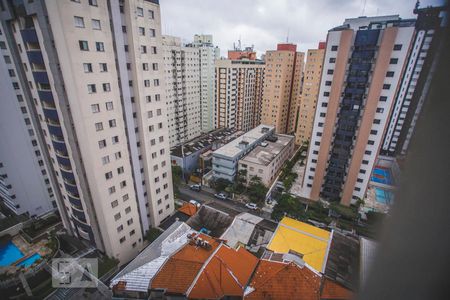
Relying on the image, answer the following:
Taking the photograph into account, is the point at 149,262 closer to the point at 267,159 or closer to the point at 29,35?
the point at 29,35

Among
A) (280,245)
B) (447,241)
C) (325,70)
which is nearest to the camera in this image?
(447,241)

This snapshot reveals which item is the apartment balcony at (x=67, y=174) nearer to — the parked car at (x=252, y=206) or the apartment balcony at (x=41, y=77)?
the apartment balcony at (x=41, y=77)

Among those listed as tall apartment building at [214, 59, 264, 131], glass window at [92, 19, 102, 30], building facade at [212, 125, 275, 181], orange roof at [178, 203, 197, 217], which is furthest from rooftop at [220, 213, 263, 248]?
tall apartment building at [214, 59, 264, 131]

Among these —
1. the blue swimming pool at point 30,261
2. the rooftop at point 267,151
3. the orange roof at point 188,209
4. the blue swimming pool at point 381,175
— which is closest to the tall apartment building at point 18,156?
the blue swimming pool at point 30,261

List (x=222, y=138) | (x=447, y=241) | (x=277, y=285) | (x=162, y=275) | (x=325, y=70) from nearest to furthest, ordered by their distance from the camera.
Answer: (x=447, y=241), (x=277, y=285), (x=162, y=275), (x=325, y=70), (x=222, y=138)

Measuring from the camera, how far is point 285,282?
1292cm

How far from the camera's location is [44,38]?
13117 mm

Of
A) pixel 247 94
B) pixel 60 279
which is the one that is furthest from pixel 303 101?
pixel 60 279

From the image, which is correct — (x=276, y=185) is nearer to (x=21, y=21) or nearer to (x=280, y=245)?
(x=280, y=245)

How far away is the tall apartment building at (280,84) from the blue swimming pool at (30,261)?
41.6m

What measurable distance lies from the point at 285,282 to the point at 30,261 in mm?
22982

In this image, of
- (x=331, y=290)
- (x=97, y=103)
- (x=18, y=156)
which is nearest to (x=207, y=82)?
(x=18, y=156)

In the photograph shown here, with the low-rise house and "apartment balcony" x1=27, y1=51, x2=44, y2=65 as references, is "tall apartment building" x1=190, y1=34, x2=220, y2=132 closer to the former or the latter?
the low-rise house

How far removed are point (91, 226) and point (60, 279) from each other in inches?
206
